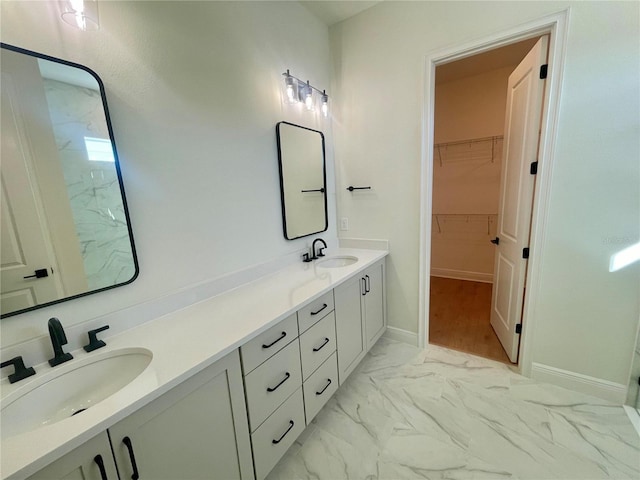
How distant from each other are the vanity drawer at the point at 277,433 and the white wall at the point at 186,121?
2.61ft

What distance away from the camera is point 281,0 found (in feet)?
6.17

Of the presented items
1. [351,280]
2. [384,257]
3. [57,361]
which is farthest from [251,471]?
[384,257]

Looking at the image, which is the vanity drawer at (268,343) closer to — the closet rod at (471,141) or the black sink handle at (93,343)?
the black sink handle at (93,343)

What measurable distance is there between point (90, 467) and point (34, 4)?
1.51 m

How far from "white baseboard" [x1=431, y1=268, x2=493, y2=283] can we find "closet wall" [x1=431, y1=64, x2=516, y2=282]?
0.01 meters

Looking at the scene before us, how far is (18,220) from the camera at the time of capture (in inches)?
37.0

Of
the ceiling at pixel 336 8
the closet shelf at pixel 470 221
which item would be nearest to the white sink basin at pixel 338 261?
the ceiling at pixel 336 8

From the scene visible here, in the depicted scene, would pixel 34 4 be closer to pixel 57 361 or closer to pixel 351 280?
pixel 57 361

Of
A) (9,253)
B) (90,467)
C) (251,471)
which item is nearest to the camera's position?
(90,467)

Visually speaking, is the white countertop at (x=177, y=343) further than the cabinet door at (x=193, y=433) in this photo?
No

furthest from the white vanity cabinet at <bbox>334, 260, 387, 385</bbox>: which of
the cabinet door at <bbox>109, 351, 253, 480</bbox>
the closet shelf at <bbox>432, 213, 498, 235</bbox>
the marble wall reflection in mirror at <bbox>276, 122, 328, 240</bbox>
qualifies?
the closet shelf at <bbox>432, 213, 498, 235</bbox>

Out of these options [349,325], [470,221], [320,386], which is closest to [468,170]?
Result: [470,221]

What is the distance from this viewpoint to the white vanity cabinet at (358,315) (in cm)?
180

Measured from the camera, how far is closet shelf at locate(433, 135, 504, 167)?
3.55 m
